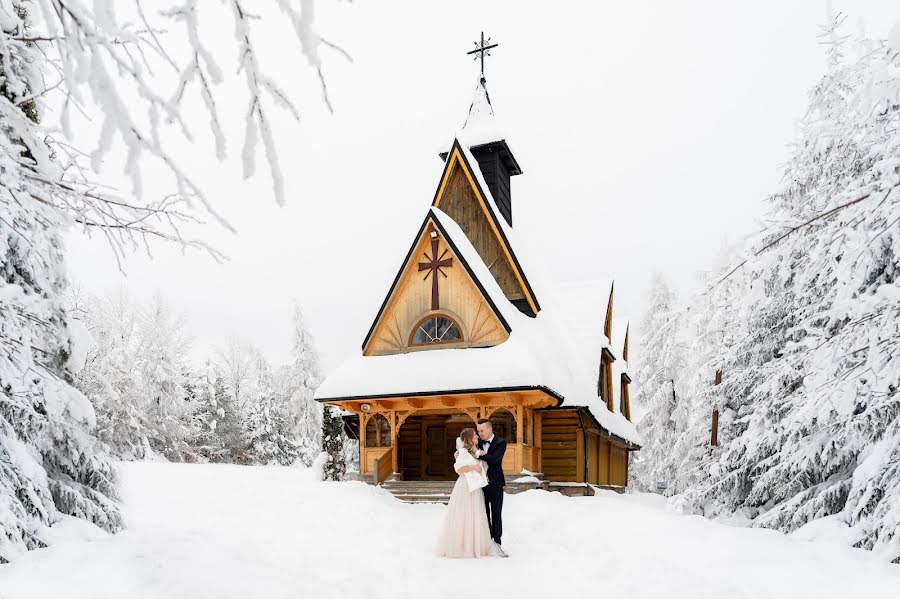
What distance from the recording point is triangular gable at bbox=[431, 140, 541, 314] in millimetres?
18719

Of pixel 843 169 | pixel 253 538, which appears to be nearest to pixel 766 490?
pixel 843 169

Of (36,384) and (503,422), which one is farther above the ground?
(36,384)

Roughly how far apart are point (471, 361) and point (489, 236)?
16.8 ft

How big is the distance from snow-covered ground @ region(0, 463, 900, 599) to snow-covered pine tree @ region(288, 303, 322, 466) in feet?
92.9

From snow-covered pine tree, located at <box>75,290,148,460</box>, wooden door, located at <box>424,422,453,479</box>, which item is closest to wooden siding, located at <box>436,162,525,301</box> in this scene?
wooden door, located at <box>424,422,453,479</box>

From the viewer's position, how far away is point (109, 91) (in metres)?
1.89

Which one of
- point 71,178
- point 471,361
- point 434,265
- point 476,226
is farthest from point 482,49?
point 71,178

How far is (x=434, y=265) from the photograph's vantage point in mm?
16797

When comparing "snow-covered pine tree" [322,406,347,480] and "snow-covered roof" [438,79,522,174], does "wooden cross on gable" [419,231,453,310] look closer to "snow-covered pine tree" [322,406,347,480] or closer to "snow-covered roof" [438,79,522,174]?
"snow-covered roof" [438,79,522,174]

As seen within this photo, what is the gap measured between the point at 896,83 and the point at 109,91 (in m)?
4.41

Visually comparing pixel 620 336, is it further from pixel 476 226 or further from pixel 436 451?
pixel 436 451

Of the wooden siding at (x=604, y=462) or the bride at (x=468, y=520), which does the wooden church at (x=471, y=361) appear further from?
the bride at (x=468, y=520)

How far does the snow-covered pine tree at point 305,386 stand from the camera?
38750 mm

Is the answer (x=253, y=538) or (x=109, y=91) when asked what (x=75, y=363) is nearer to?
(x=253, y=538)
